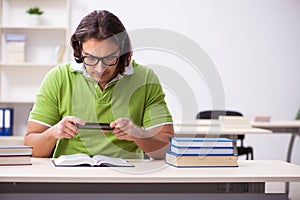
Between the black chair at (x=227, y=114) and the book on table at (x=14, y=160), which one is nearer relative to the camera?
the book on table at (x=14, y=160)

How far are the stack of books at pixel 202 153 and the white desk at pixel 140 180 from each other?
0.05m

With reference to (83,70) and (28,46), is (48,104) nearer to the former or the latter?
(83,70)

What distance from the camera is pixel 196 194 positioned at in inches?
78.1

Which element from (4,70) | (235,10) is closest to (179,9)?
(235,10)

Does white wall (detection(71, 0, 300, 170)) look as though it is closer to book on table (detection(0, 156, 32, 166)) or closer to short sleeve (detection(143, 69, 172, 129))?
short sleeve (detection(143, 69, 172, 129))

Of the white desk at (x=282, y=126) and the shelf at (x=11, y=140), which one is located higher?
the white desk at (x=282, y=126)

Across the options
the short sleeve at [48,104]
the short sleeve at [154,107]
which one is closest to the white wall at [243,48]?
the short sleeve at [154,107]

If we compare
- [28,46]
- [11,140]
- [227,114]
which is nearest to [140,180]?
[227,114]

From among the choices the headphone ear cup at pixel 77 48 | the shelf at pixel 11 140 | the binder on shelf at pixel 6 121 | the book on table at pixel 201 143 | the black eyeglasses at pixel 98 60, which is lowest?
the shelf at pixel 11 140

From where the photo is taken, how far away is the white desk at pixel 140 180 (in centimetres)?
184

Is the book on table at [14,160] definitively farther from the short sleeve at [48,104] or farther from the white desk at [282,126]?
the white desk at [282,126]

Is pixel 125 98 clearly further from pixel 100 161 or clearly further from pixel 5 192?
pixel 5 192

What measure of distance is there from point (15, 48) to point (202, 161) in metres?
3.77

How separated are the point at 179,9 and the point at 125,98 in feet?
12.1
